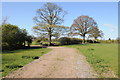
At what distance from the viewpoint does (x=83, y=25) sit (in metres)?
43.8

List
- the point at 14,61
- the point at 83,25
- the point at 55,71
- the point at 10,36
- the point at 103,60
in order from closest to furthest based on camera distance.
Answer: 1. the point at 55,71
2. the point at 14,61
3. the point at 103,60
4. the point at 10,36
5. the point at 83,25

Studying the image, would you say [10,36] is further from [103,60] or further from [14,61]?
[103,60]

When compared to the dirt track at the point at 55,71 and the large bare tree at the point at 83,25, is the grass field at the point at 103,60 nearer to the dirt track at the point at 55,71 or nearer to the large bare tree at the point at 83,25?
the dirt track at the point at 55,71

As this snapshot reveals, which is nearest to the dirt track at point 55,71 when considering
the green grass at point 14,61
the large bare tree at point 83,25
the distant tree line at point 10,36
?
the green grass at point 14,61

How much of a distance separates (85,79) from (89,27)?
131ft

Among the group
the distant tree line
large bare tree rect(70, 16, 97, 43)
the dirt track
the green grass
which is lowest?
the dirt track

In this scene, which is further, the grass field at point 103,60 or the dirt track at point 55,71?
the grass field at point 103,60

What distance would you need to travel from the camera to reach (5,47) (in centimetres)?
1956

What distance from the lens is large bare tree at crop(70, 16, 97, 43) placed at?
1718 inches

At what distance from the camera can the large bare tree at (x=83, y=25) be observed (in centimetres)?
4362

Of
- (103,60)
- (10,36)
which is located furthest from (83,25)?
(103,60)

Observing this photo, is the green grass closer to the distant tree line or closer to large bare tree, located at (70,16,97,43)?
the distant tree line

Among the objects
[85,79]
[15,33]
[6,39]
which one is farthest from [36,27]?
[85,79]

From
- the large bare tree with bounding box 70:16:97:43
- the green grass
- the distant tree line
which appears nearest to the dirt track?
the green grass
